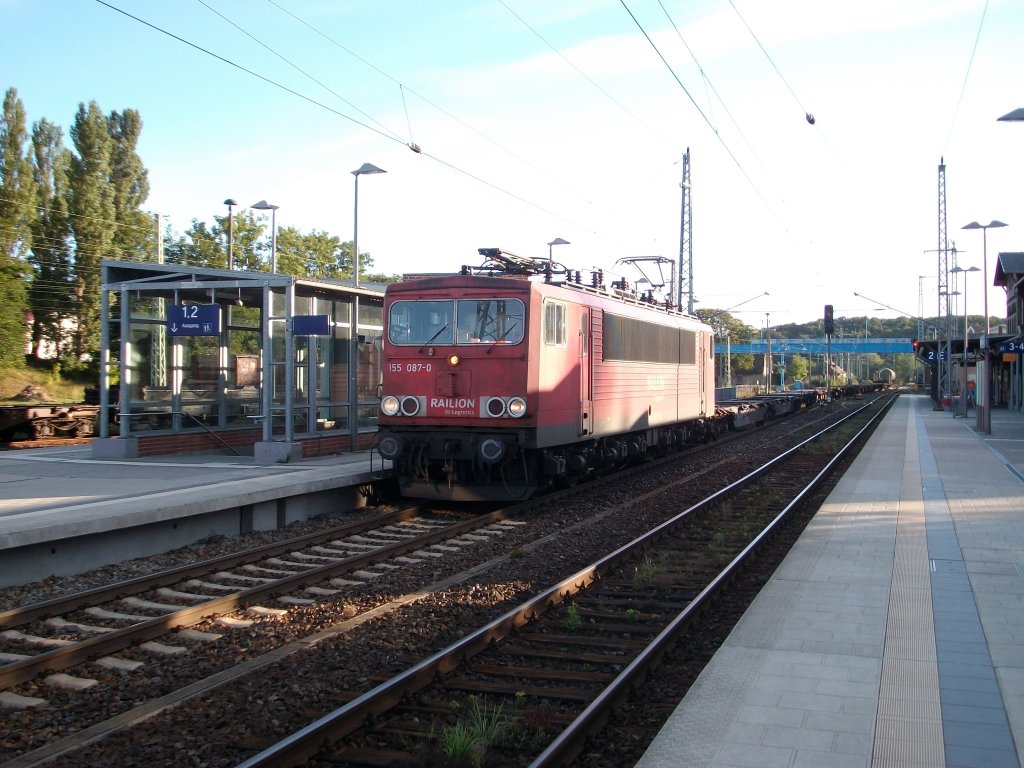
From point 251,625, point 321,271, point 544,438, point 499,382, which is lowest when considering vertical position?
point 251,625

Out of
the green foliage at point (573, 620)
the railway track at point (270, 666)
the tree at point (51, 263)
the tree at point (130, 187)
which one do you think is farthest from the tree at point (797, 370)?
the green foliage at point (573, 620)

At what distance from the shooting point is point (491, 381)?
1298 centimetres

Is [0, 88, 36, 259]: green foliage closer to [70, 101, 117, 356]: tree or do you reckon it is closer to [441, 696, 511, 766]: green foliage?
[70, 101, 117, 356]: tree

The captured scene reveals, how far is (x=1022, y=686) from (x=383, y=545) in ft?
22.4

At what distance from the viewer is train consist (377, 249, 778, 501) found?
12.9 metres

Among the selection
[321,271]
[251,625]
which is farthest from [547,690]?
[321,271]

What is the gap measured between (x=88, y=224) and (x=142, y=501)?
36.4 metres

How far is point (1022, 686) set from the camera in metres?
5.77

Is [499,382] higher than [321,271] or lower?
lower

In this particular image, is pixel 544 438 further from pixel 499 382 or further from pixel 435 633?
pixel 435 633

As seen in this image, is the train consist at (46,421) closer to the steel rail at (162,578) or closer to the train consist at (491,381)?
the train consist at (491,381)

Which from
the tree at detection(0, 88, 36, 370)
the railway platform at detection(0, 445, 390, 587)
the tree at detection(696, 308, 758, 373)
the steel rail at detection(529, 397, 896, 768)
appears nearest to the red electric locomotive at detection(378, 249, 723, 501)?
the railway platform at detection(0, 445, 390, 587)

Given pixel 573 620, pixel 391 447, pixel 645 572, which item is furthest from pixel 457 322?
pixel 573 620

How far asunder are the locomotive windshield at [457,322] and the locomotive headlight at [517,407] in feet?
2.66
